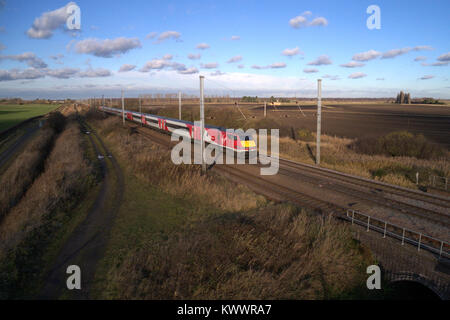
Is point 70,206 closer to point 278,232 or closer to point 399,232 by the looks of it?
point 278,232

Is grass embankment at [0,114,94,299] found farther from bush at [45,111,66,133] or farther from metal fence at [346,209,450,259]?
bush at [45,111,66,133]

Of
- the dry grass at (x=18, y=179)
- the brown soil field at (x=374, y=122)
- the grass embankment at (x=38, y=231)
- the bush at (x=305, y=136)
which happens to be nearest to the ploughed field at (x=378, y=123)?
the brown soil field at (x=374, y=122)

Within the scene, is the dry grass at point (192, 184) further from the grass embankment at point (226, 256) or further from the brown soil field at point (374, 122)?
the brown soil field at point (374, 122)

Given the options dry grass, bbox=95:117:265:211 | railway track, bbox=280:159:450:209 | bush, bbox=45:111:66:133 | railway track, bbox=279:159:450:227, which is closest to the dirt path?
→ dry grass, bbox=95:117:265:211

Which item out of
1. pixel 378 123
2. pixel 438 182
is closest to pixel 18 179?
pixel 438 182
